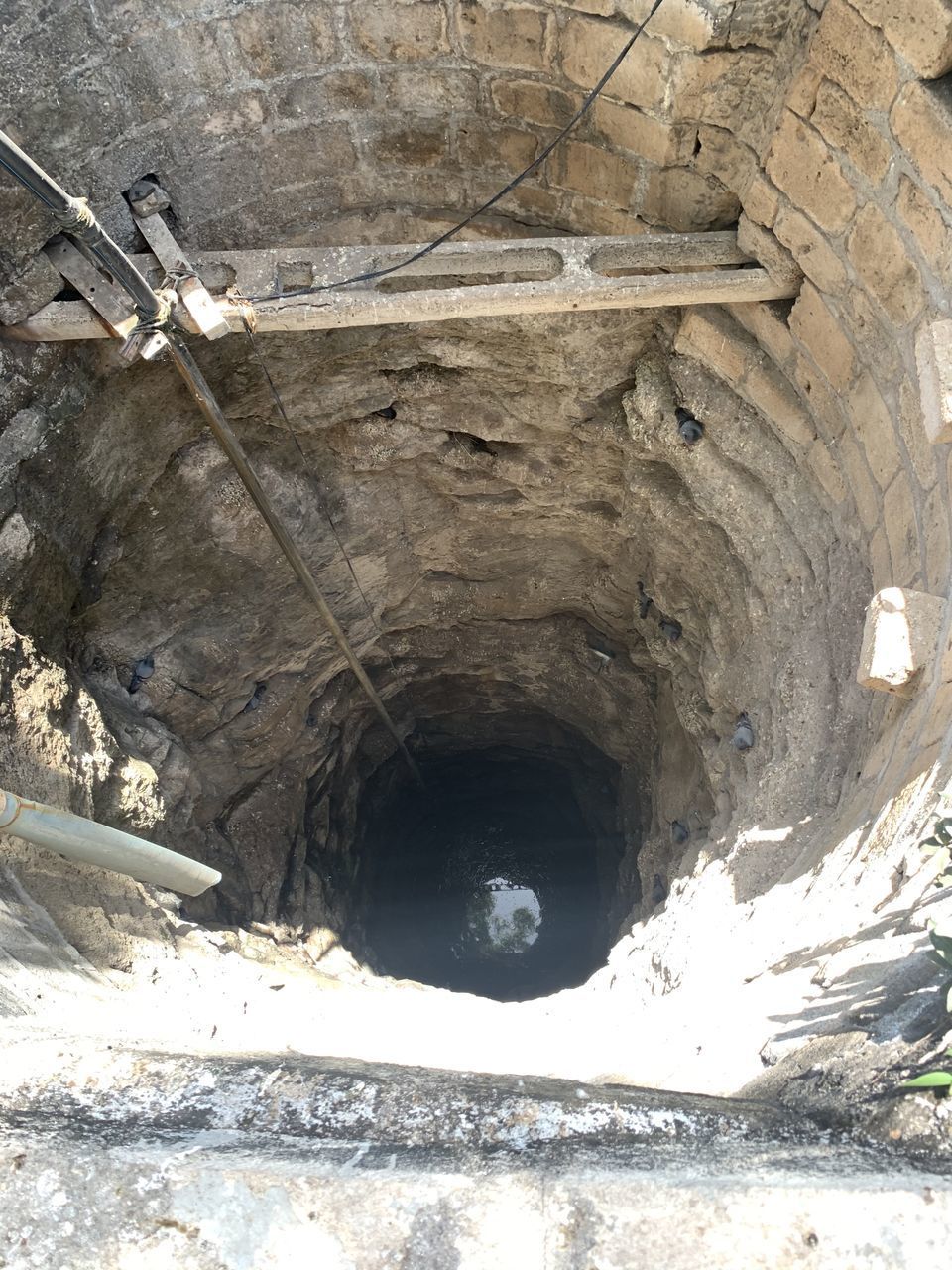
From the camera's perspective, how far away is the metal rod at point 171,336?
9.39 feet

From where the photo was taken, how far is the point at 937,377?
2.66 metres

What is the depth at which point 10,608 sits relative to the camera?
13.7ft

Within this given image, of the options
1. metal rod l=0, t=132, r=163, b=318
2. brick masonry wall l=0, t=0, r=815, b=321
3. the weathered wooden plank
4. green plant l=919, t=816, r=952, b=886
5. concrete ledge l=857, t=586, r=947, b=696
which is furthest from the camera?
the weathered wooden plank

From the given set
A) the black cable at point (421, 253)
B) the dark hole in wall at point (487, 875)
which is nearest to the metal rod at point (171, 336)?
the black cable at point (421, 253)

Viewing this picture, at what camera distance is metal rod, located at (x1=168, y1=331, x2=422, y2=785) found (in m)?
3.96

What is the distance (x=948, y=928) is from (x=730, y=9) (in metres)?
2.92

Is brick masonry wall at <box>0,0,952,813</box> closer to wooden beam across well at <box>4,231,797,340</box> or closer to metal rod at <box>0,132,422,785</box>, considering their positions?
wooden beam across well at <box>4,231,797,340</box>

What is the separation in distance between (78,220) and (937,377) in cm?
288

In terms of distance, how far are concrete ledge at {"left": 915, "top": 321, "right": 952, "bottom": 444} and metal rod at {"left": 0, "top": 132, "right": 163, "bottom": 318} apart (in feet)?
9.24

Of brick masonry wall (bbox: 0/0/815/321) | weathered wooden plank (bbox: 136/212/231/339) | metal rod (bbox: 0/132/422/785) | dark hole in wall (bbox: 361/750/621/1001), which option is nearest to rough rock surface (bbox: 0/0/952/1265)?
brick masonry wall (bbox: 0/0/815/321)

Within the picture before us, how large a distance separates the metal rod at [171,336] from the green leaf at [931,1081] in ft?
11.0

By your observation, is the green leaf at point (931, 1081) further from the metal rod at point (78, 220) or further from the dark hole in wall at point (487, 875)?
the dark hole in wall at point (487, 875)

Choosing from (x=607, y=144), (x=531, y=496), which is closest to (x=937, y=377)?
(x=607, y=144)

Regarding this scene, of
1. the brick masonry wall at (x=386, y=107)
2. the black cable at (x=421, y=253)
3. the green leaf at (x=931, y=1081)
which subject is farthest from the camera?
the black cable at (x=421, y=253)
